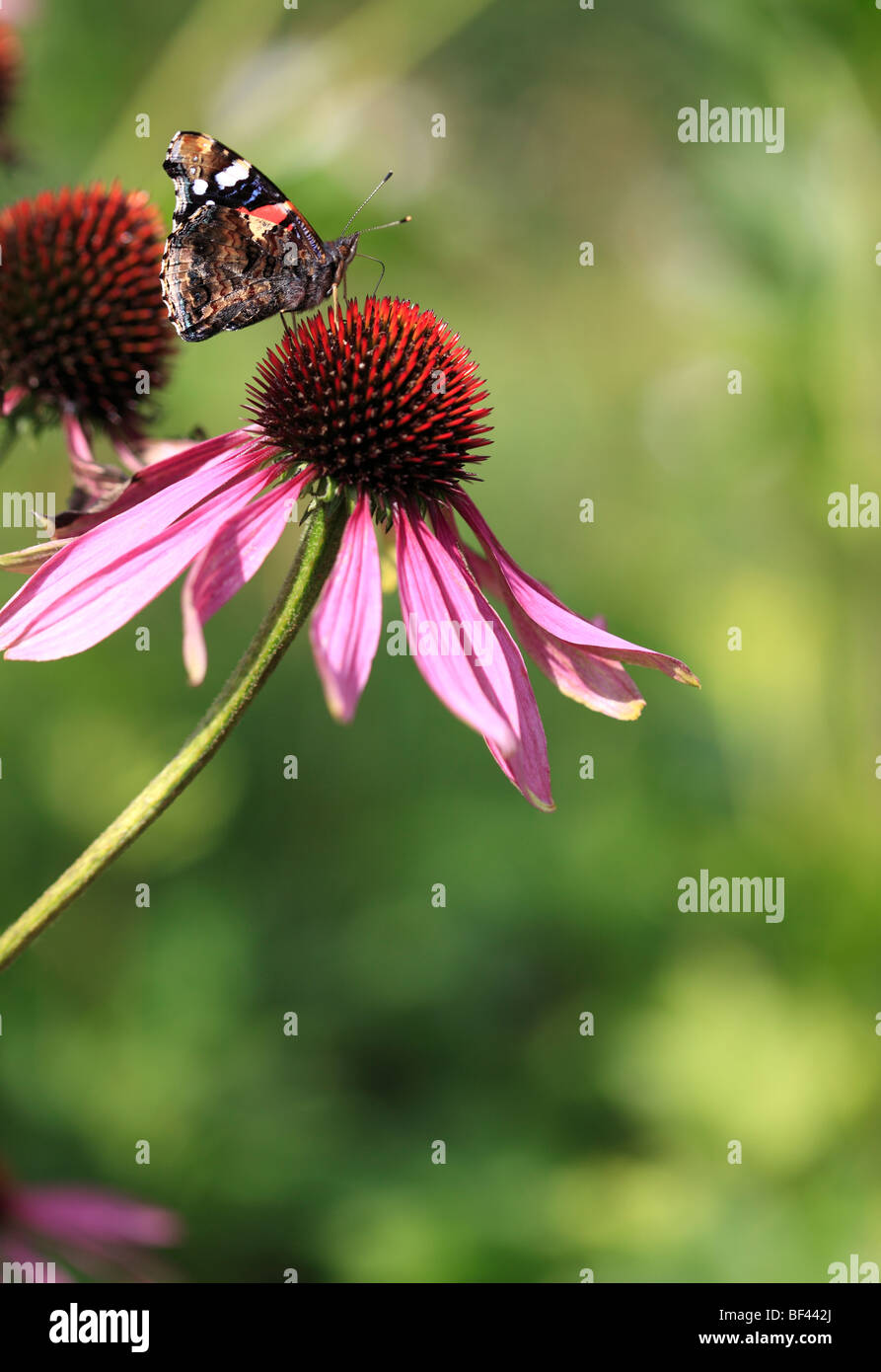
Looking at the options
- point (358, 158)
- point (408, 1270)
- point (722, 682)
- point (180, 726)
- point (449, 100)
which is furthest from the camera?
point (449, 100)

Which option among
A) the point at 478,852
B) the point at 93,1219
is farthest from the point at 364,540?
the point at 478,852

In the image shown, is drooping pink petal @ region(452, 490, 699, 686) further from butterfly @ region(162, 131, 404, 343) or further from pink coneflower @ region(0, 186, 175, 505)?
pink coneflower @ region(0, 186, 175, 505)

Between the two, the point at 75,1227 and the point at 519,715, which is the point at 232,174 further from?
the point at 75,1227

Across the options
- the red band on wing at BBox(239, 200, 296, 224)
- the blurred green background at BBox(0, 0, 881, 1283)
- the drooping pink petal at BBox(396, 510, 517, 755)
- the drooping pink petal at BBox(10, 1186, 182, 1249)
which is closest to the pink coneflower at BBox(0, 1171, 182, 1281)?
the drooping pink petal at BBox(10, 1186, 182, 1249)

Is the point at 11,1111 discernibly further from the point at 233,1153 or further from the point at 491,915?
the point at 491,915
